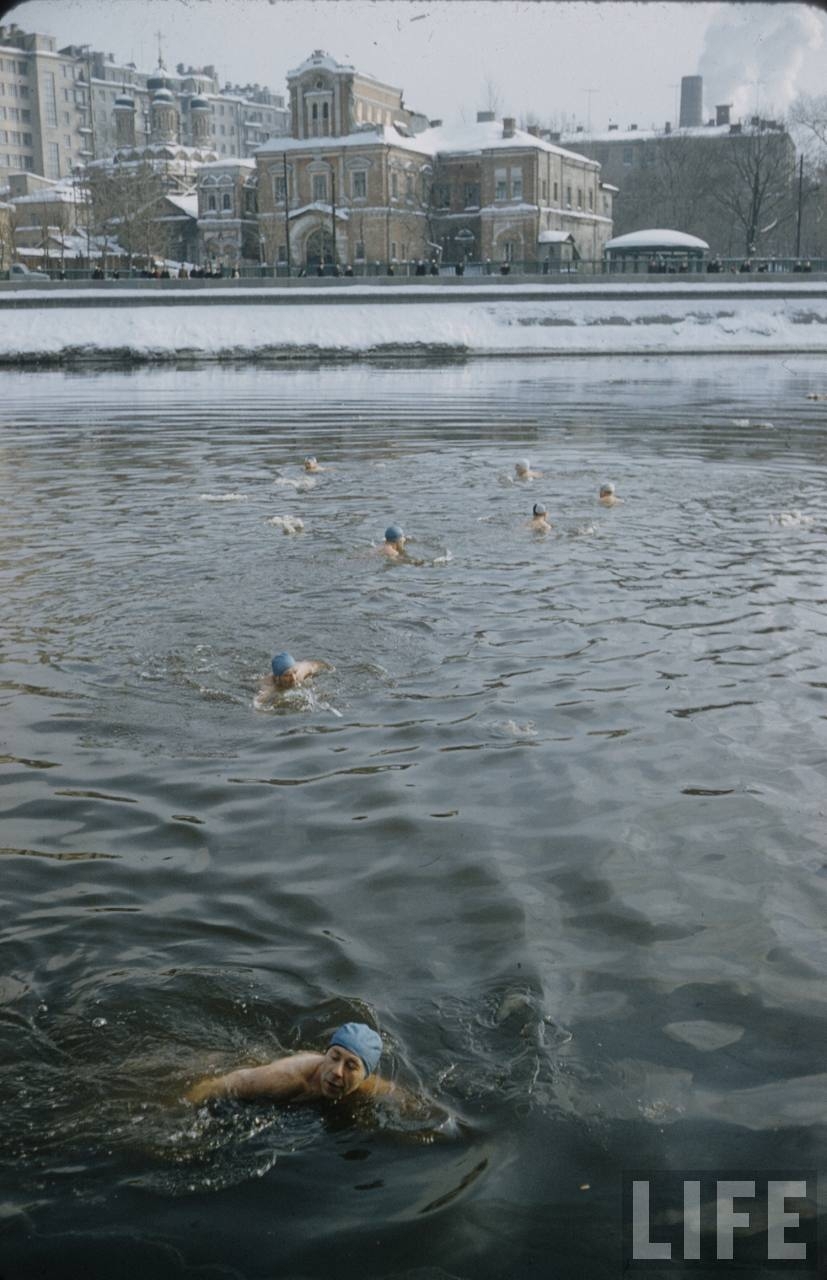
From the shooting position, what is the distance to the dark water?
13.8 ft

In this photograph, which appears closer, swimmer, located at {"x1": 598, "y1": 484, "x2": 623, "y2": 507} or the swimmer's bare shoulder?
the swimmer's bare shoulder

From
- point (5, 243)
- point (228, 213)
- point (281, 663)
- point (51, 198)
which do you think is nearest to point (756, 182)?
point (228, 213)

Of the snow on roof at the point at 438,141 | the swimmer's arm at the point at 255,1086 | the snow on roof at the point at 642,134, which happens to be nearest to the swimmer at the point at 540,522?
the swimmer's arm at the point at 255,1086

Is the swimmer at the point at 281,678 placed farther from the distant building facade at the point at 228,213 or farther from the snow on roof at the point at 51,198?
the snow on roof at the point at 51,198

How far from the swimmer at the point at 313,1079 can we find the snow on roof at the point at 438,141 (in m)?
88.0

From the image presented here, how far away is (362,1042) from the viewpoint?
4602 millimetres

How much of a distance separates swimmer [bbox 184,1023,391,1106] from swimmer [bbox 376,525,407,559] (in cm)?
932

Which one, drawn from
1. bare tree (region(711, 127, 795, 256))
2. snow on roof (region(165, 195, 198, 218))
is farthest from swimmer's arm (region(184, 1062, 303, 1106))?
snow on roof (region(165, 195, 198, 218))

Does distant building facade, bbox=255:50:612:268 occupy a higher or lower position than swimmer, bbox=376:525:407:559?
higher

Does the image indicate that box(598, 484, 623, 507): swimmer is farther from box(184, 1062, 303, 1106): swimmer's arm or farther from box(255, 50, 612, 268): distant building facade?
box(255, 50, 612, 268): distant building facade

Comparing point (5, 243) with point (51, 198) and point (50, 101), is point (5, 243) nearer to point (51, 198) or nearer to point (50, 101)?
point (51, 198)

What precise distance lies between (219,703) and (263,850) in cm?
256

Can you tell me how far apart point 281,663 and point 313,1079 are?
187 inches

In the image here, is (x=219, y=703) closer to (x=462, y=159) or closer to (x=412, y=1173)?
(x=412, y=1173)
